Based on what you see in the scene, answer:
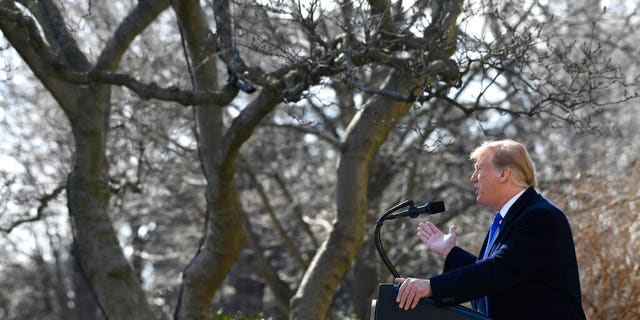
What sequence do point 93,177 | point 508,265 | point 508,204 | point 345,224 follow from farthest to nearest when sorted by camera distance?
point 345,224 < point 93,177 < point 508,204 < point 508,265

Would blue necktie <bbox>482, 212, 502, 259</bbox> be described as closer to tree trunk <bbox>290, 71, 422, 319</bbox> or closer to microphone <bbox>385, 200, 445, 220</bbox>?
microphone <bbox>385, 200, 445, 220</bbox>

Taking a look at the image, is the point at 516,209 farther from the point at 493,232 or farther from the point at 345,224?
the point at 345,224

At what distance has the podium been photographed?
4.15m

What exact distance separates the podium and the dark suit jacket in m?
0.04

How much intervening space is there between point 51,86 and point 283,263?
47.1 feet

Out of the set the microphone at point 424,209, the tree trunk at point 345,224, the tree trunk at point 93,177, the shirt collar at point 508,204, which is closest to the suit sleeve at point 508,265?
the shirt collar at point 508,204

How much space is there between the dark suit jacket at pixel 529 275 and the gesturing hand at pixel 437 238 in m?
0.32

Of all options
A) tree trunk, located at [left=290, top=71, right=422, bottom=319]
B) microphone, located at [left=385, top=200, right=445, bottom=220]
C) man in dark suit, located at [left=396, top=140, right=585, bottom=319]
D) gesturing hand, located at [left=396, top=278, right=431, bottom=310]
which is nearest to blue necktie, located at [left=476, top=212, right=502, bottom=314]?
man in dark suit, located at [left=396, top=140, right=585, bottom=319]

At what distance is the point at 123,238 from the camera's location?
74.6ft

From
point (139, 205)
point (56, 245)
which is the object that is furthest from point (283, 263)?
point (56, 245)

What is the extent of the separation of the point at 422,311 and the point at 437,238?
1.62 ft

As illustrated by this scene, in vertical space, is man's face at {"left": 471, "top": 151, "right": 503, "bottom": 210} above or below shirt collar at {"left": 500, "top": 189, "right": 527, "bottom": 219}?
above

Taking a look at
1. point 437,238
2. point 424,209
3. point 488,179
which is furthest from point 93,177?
point 488,179

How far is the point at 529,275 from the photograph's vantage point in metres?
4.13
